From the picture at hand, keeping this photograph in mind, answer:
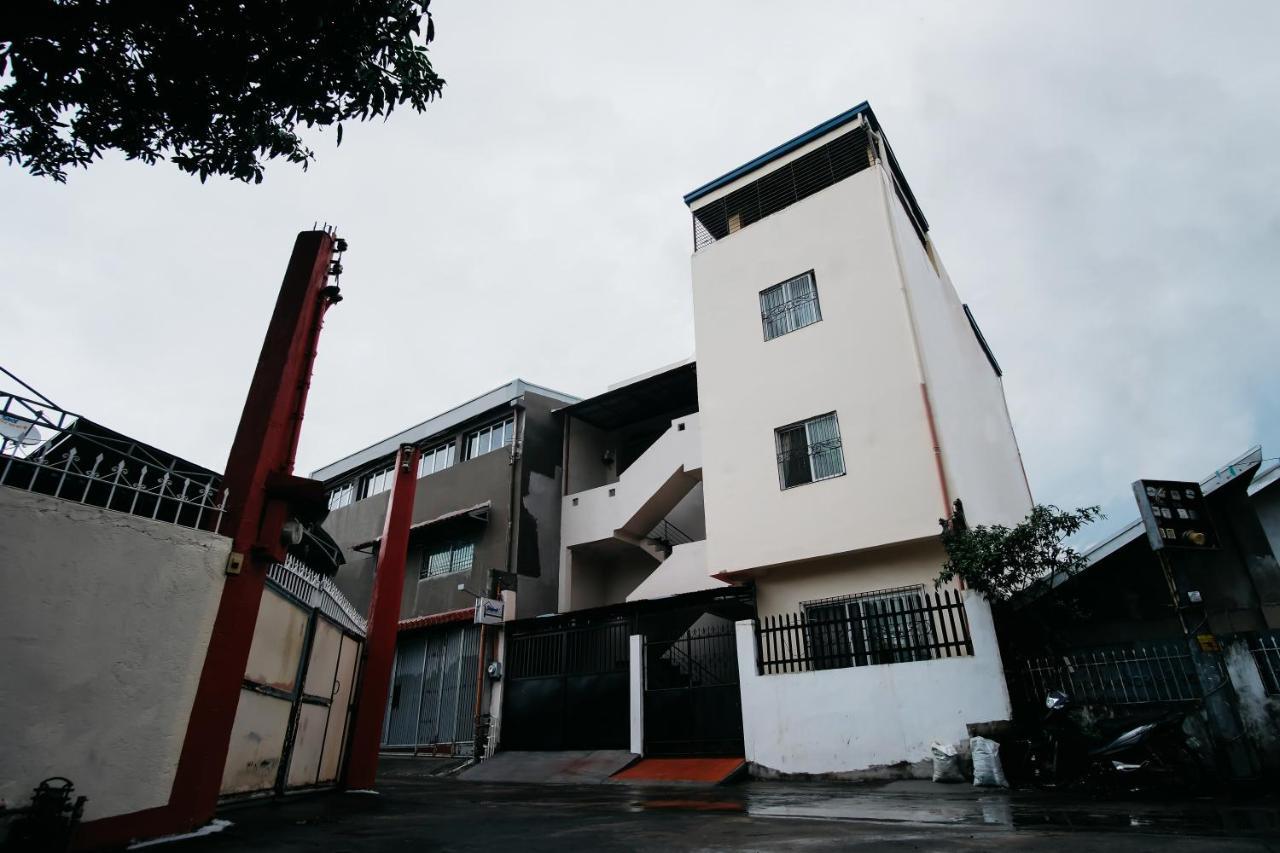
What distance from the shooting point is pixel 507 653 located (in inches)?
619

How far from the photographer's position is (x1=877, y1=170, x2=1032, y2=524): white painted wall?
12.3 meters

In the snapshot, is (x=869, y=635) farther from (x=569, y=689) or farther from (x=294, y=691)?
(x=294, y=691)

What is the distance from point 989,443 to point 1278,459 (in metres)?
6.63

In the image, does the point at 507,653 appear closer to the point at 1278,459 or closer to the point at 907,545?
the point at 907,545

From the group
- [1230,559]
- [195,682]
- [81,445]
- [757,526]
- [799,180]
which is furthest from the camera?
[799,180]

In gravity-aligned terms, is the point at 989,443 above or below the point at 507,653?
above

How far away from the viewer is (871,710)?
9.89 m

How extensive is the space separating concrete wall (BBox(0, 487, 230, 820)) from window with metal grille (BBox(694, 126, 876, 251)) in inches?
541

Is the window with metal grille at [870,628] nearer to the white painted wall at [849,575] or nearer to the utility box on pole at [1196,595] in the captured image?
the white painted wall at [849,575]

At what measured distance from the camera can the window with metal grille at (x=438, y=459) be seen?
72.3ft

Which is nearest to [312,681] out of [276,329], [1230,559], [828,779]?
[276,329]

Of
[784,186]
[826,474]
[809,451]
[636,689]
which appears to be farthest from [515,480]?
[784,186]

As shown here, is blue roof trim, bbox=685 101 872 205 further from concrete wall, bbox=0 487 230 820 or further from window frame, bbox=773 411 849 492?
concrete wall, bbox=0 487 230 820

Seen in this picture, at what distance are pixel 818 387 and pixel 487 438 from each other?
1133 centimetres
